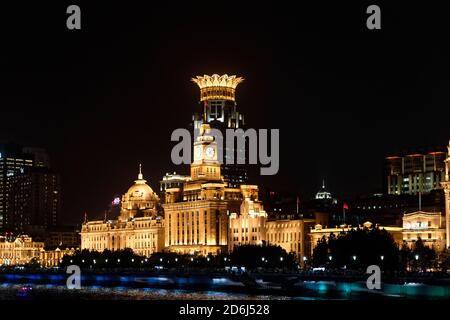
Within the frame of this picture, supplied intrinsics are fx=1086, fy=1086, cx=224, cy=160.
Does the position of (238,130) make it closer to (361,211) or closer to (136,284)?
(361,211)

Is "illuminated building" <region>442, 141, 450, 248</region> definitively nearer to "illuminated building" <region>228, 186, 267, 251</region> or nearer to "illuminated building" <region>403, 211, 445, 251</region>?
"illuminated building" <region>403, 211, 445, 251</region>

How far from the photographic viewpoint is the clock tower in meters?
184

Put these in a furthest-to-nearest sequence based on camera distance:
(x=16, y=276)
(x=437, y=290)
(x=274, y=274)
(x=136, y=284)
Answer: (x=16, y=276), (x=136, y=284), (x=274, y=274), (x=437, y=290)

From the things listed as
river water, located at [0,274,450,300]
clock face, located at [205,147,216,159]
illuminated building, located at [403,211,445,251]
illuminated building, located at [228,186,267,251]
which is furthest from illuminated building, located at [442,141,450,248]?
clock face, located at [205,147,216,159]

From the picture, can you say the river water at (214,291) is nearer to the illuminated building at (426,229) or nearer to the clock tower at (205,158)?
the illuminated building at (426,229)

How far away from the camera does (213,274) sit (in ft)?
413

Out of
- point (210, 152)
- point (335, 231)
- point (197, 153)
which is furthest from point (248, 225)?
point (335, 231)

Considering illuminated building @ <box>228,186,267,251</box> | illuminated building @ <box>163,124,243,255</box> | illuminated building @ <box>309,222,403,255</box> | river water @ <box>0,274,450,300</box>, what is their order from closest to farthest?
river water @ <box>0,274,450,300</box>, illuminated building @ <box>309,222,403,255</box>, illuminated building @ <box>228,186,267,251</box>, illuminated building @ <box>163,124,243,255</box>

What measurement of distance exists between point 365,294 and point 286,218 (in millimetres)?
71822

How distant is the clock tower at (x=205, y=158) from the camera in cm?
18425

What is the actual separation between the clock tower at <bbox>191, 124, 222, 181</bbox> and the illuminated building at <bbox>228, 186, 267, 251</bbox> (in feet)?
32.7

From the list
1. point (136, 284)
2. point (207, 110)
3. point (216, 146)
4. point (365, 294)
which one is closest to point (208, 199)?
point (216, 146)

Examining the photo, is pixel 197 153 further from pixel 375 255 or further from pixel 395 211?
pixel 375 255

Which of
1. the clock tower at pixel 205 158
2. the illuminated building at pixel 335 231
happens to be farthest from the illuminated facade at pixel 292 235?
the clock tower at pixel 205 158
